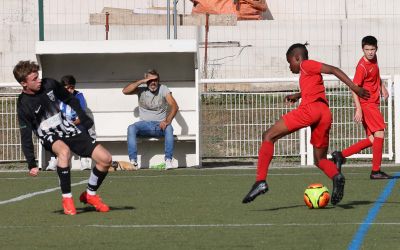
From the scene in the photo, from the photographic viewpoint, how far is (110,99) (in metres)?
20.8

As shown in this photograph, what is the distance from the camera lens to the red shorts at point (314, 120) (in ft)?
39.5

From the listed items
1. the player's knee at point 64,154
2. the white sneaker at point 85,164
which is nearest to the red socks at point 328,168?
the player's knee at point 64,154

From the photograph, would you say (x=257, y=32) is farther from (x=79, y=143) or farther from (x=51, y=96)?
(x=51, y=96)

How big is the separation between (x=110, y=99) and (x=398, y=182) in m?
6.79

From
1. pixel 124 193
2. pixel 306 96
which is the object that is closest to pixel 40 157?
pixel 124 193

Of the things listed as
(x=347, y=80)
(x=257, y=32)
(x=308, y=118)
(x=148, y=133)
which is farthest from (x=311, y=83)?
(x=257, y=32)

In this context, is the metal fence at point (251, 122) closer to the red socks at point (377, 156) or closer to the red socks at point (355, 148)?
the red socks at point (355, 148)

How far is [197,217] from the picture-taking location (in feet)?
37.0

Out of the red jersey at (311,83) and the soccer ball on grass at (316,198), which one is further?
the red jersey at (311,83)

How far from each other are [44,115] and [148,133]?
800 centimetres

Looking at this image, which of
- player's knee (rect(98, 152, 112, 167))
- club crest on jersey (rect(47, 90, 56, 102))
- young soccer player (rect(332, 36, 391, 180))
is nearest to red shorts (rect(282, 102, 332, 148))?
player's knee (rect(98, 152, 112, 167))

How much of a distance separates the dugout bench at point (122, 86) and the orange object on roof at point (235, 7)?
16.8 meters

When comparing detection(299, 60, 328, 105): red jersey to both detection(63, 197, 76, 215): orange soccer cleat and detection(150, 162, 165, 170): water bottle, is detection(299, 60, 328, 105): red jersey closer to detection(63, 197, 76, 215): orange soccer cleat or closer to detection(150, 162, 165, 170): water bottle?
detection(63, 197, 76, 215): orange soccer cleat

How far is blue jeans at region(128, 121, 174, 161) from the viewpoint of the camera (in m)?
19.5
